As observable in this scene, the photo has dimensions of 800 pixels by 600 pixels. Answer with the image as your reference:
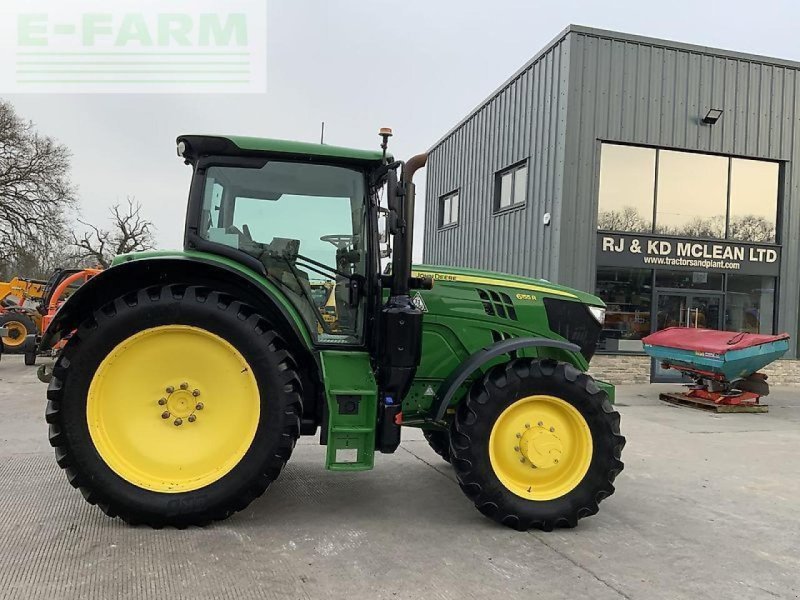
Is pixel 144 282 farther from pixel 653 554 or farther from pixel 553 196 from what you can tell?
pixel 553 196

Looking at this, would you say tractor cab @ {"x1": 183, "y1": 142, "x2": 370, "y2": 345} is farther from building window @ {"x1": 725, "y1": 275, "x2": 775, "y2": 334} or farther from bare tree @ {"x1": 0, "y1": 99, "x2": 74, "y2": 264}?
bare tree @ {"x1": 0, "y1": 99, "x2": 74, "y2": 264}

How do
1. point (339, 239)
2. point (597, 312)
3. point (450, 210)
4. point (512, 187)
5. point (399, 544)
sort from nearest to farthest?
1. point (399, 544)
2. point (339, 239)
3. point (597, 312)
4. point (512, 187)
5. point (450, 210)

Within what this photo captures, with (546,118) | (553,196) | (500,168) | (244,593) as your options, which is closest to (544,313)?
(244,593)

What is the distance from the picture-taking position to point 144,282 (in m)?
3.81

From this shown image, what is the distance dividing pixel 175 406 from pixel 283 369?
28.9 inches

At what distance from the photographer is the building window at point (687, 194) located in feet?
37.8

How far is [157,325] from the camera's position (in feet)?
11.8

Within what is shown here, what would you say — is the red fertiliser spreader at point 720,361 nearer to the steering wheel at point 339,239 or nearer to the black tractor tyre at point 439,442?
the black tractor tyre at point 439,442

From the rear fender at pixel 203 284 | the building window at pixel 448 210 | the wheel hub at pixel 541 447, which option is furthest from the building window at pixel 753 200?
the rear fender at pixel 203 284

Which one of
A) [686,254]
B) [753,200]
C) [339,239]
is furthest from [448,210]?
[339,239]

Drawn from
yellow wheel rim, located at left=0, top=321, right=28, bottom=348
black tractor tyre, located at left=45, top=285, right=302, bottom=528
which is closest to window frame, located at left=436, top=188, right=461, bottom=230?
yellow wheel rim, located at left=0, top=321, right=28, bottom=348

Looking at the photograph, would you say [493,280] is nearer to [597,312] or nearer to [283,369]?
[597,312]

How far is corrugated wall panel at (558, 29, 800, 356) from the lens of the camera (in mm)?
11047

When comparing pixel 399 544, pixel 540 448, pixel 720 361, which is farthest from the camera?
pixel 720 361
